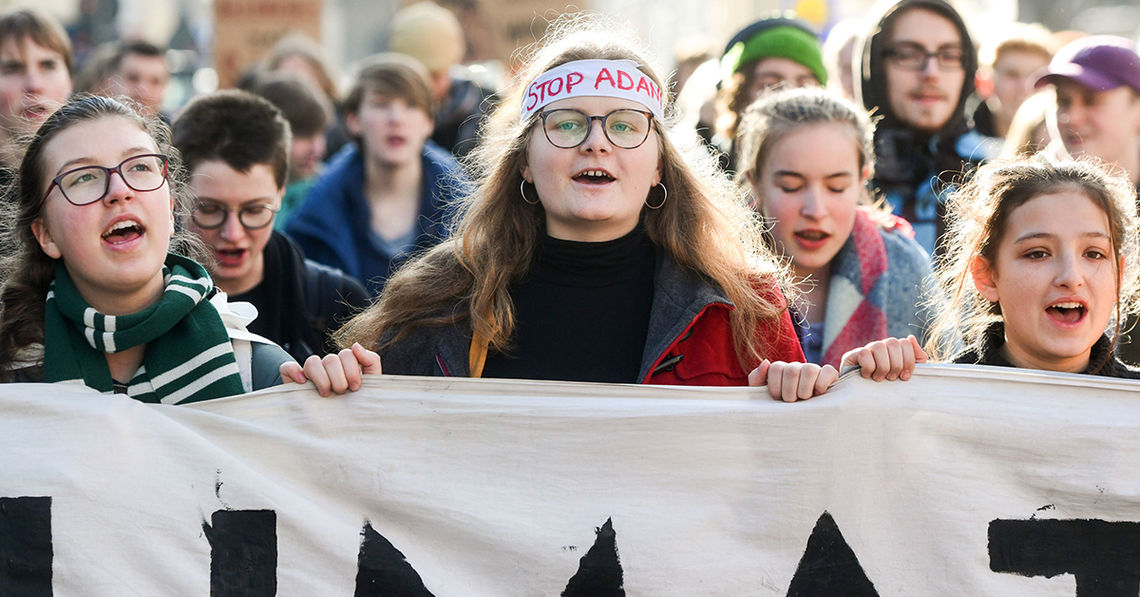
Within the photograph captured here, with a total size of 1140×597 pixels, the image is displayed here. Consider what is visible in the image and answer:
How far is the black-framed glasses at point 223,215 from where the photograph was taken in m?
3.93

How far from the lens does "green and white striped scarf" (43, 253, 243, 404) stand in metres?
2.88

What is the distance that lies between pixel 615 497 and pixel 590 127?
899 millimetres

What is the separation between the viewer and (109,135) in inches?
117

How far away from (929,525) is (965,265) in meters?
0.82

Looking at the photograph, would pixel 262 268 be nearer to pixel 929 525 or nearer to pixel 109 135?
pixel 109 135

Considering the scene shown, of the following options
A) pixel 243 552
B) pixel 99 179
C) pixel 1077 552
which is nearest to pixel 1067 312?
pixel 1077 552

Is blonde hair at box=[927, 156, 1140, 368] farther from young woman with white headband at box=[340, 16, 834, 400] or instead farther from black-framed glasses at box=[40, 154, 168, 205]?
black-framed glasses at box=[40, 154, 168, 205]

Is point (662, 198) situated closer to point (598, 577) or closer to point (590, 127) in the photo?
point (590, 127)

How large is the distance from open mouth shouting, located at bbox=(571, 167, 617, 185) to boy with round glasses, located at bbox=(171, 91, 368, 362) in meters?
0.99

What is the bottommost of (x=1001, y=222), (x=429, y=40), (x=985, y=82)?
(x=1001, y=222)

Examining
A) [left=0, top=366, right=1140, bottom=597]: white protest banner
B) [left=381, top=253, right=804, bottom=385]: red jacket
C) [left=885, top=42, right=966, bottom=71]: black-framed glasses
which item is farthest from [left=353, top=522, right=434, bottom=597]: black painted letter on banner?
[left=885, top=42, right=966, bottom=71]: black-framed glasses

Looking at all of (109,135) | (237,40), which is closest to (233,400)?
(109,135)

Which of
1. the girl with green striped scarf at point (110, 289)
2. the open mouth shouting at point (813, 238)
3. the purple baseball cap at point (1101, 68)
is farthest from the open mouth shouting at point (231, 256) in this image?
the purple baseball cap at point (1101, 68)

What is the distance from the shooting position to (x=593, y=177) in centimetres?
319
